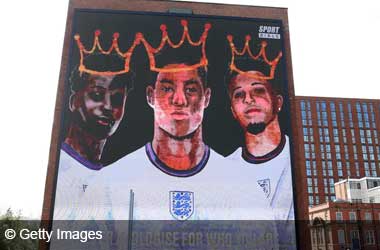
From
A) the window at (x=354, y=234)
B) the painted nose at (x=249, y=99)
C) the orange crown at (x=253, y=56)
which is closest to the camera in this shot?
the painted nose at (x=249, y=99)

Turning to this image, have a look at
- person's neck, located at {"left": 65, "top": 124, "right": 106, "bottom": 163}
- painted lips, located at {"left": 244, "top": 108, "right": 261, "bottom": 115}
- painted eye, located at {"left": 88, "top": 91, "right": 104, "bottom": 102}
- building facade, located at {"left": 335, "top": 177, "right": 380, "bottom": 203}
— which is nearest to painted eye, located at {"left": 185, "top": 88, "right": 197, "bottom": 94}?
painted lips, located at {"left": 244, "top": 108, "right": 261, "bottom": 115}

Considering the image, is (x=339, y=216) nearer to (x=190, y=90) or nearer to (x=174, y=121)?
(x=190, y=90)

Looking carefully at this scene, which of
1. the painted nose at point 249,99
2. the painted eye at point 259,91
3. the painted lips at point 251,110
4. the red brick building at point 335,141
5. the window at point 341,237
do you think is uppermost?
the red brick building at point 335,141

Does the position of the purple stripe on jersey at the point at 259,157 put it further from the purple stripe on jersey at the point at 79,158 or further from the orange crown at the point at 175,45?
the purple stripe on jersey at the point at 79,158

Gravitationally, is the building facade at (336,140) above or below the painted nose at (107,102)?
above

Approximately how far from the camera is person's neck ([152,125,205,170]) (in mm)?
23141

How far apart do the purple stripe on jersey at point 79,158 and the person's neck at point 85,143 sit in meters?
0.14

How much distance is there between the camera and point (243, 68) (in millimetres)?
25375

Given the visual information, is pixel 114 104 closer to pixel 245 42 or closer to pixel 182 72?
pixel 182 72

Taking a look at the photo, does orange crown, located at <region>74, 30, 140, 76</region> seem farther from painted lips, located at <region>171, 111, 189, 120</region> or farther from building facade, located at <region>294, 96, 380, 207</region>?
building facade, located at <region>294, 96, 380, 207</region>

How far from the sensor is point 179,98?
24.5 meters

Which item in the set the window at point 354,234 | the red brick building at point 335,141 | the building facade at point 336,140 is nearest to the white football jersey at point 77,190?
the window at point 354,234

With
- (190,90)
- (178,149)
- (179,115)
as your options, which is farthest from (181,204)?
(190,90)

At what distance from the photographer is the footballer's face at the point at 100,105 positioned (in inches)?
923
